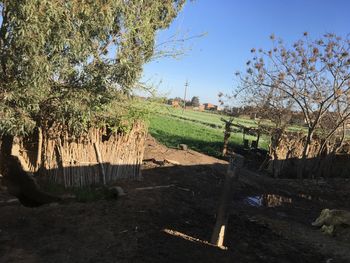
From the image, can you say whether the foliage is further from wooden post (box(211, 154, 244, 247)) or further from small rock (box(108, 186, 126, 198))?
wooden post (box(211, 154, 244, 247))

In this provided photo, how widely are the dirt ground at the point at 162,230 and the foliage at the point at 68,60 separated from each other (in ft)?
5.14

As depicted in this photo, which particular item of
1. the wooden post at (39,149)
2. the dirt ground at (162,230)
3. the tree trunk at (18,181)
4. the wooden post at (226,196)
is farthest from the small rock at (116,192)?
the wooden post at (226,196)

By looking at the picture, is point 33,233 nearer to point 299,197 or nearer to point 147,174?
point 147,174

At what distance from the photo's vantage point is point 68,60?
7.17 metres

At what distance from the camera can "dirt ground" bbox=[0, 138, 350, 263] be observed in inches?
215

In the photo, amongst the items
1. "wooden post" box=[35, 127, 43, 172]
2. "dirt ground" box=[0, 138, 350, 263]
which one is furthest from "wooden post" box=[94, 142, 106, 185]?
"wooden post" box=[35, 127, 43, 172]

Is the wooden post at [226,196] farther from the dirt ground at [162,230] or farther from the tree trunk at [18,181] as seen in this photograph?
the tree trunk at [18,181]

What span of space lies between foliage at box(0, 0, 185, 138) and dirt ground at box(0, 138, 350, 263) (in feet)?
5.14

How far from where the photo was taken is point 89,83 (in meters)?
7.64

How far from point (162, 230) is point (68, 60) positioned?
3.19 m

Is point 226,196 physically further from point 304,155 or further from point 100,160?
point 304,155

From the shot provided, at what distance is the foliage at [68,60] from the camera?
6.31m

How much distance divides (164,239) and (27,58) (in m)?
3.37

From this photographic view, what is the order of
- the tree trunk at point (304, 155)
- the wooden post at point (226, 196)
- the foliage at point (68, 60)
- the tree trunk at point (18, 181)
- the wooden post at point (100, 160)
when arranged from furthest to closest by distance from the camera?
the tree trunk at point (304, 155), the wooden post at point (100, 160), the tree trunk at point (18, 181), the foliage at point (68, 60), the wooden post at point (226, 196)
